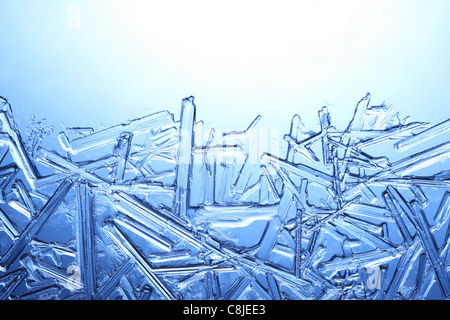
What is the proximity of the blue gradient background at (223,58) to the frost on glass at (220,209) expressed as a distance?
0.12ft

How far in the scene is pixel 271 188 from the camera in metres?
0.73

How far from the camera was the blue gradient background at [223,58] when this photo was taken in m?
0.71

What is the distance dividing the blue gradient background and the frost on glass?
0.04m

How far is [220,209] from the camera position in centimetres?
73

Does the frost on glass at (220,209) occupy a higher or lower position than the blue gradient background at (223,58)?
lower

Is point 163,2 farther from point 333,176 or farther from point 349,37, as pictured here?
point 333,176

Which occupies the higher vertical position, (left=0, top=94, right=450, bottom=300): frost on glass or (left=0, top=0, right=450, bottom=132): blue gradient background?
(left=0, top=0, right=450, bottom=132): blue gradient background

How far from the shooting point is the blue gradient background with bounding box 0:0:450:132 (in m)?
0.71

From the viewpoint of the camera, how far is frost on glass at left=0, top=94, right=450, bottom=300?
0.73 meters

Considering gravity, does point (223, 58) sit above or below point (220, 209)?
above

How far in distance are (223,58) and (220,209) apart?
31cm

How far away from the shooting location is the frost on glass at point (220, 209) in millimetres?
728
